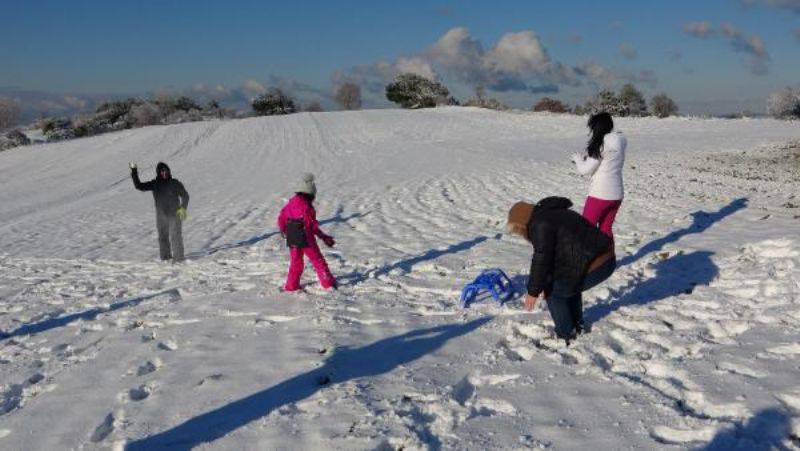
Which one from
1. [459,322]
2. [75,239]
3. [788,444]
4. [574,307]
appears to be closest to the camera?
[788,444]

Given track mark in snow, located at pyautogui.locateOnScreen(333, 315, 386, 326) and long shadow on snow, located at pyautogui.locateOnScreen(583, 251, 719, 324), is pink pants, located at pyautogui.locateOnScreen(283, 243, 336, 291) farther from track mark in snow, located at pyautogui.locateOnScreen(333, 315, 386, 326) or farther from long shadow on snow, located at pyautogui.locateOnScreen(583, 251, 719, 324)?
long shadow on snow, located at pyautogui.locateOnScreen(583, 251, 719, 324)

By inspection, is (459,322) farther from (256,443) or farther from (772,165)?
(772,165)

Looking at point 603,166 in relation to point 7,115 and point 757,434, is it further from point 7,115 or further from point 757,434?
point 7,115

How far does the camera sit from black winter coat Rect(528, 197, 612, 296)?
505 cm

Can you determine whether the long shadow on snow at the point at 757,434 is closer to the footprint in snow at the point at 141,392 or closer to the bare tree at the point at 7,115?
the footprint in snow at the point at 141,392

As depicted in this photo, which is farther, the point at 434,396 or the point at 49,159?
the point at 49,159

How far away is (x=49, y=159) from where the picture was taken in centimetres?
3578

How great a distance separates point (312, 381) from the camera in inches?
190

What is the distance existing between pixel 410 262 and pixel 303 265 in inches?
80.1

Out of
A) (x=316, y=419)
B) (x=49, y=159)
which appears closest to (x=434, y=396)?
(x=316, y=419)

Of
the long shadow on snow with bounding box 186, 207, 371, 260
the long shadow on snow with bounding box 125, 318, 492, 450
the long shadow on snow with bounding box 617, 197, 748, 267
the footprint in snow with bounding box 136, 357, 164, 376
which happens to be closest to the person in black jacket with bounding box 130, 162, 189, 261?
the long shadow on snow with bounding box 186, 207, 371, 260

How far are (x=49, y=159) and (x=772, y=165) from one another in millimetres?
37412

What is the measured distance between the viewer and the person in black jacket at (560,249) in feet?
16.6

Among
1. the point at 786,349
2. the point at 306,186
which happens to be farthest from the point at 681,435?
the point at 306,186
